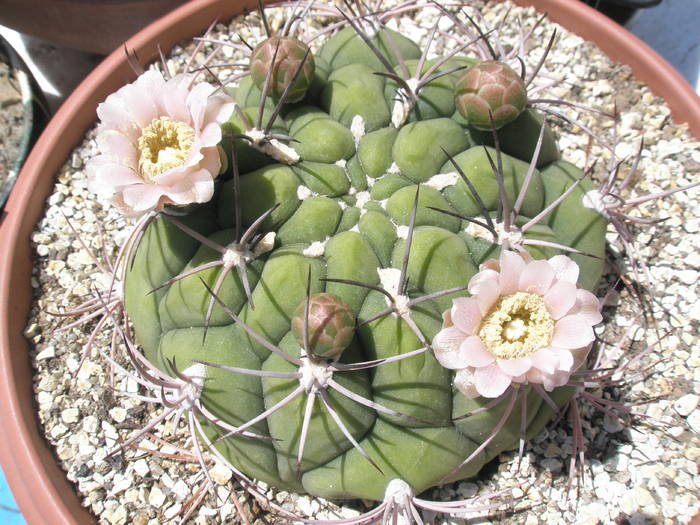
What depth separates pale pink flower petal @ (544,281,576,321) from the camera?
3.79 ft

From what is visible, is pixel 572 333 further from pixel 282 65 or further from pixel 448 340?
pixel 282 65

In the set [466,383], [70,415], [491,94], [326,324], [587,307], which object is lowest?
[70,415]

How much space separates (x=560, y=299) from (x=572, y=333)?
0.21 feet

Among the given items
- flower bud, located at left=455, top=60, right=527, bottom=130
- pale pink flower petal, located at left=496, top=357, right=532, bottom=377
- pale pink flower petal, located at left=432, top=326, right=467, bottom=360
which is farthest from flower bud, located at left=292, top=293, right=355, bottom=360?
flower bud, located at left=455, top=60, right=527, bottom=130

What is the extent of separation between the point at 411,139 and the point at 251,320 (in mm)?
526

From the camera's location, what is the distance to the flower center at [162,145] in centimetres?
128

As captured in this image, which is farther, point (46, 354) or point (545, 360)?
point (46, 354)

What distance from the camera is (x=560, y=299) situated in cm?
117

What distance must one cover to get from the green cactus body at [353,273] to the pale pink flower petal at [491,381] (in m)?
0.16

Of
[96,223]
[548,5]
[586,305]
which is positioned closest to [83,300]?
[96,223]

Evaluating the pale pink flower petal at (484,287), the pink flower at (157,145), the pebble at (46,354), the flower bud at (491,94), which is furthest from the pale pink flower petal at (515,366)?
the pebble at (46,354)

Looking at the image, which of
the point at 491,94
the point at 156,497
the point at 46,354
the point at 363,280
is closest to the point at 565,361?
the point at 363,280

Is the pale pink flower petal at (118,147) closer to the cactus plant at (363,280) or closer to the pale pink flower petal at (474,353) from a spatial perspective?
the cactus plant at (363,280)

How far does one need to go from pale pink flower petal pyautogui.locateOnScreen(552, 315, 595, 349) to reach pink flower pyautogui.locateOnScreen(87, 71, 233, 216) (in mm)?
690
